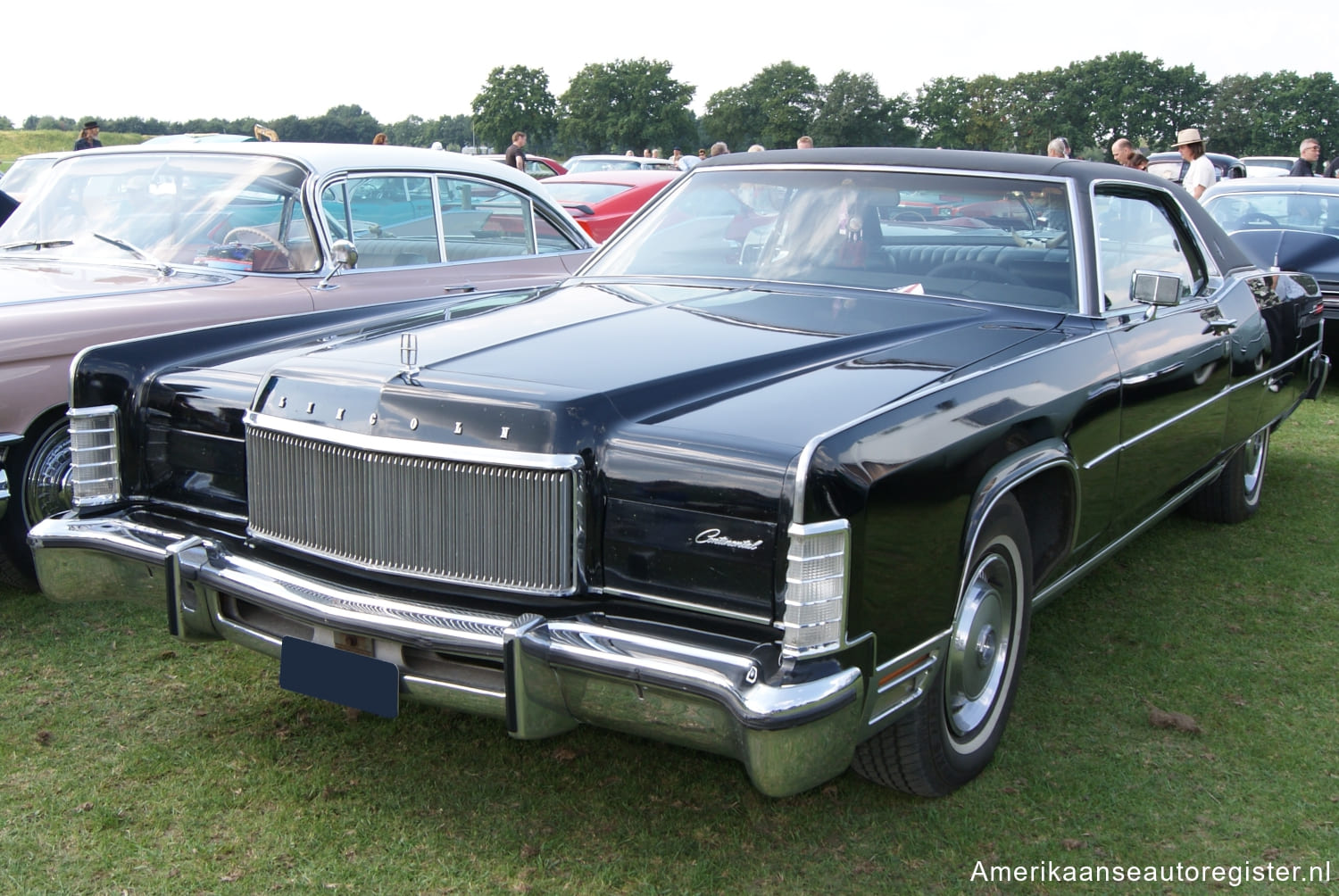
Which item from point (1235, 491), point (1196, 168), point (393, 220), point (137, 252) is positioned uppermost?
point (1196, 168)

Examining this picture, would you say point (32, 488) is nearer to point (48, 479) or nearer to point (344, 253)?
point (48, 479)

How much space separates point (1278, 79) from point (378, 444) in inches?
4272

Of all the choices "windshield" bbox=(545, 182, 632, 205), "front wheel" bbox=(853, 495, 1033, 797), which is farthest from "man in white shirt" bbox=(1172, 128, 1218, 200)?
"front wheel" bbox=(853, 495, 1033, 797)

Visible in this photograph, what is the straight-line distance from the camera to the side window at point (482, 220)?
551 cm

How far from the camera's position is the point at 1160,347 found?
364 cm

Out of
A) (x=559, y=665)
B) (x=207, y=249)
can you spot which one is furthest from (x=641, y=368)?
(x=207, y=249)

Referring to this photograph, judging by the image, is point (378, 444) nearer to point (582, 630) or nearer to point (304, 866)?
point (582, 630)

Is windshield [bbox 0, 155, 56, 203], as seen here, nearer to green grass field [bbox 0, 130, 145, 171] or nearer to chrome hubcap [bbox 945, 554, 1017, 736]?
chrome hubcap [bbox 945, 554, 1017, 736]

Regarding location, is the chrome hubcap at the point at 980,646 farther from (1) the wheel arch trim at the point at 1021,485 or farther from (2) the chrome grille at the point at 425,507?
(2) the chrome grille at the point at 425,507

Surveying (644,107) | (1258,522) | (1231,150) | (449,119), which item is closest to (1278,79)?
(1231,150)

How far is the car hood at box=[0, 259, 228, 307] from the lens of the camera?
4156 millimetres

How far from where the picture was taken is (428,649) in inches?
92.4

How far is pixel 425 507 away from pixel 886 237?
1.93m

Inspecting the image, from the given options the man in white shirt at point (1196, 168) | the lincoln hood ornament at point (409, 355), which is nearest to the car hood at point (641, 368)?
the lincoln hood ornament at point (409, 355)
